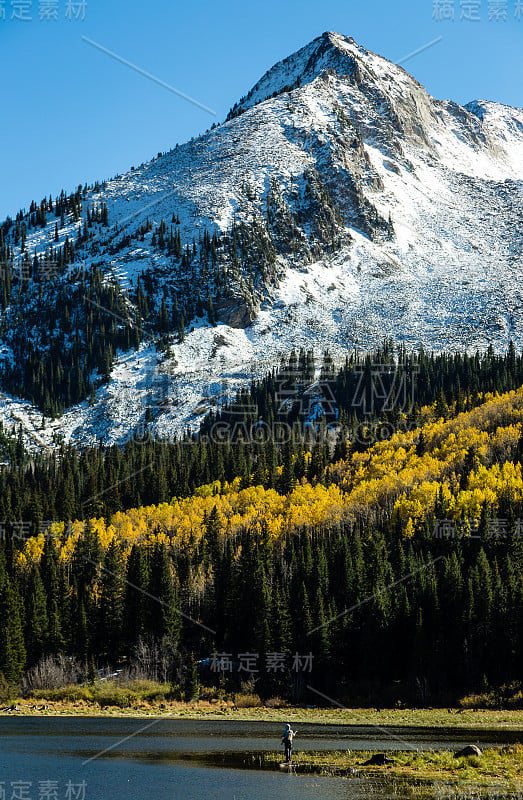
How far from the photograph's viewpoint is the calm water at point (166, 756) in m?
46.3

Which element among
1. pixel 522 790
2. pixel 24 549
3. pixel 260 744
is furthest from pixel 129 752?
pixel 24 549

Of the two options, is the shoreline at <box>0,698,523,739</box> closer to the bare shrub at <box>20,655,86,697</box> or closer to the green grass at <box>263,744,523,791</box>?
the bare shrub at <box>20,655,86,697</box>

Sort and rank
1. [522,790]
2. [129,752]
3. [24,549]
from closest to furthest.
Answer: [522,790] → [129,752] → [24,549]

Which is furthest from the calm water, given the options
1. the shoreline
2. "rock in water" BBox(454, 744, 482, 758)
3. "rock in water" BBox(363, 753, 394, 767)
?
"rock in water" BBox(454, 744, 482, 758)

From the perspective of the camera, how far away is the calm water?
4634cm

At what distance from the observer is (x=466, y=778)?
47.4m

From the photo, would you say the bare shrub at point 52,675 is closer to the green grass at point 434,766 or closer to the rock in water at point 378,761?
the green grass at point 434,766

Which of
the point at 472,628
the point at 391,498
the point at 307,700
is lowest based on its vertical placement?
the point at 307,700

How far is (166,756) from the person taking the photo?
59.6 m

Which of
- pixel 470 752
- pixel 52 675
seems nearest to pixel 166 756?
pixel 470 752

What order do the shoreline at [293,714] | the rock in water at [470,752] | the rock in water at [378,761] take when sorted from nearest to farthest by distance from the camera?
the rock in water at [470,752], the rock in water at [378,761], the shoreline at [293,714]

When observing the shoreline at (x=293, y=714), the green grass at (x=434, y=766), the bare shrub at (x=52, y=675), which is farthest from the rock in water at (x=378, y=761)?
the bare shrub at (x=52, y=675)

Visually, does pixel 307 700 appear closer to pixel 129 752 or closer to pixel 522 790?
pixel 129 752

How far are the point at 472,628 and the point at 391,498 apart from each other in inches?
2666
